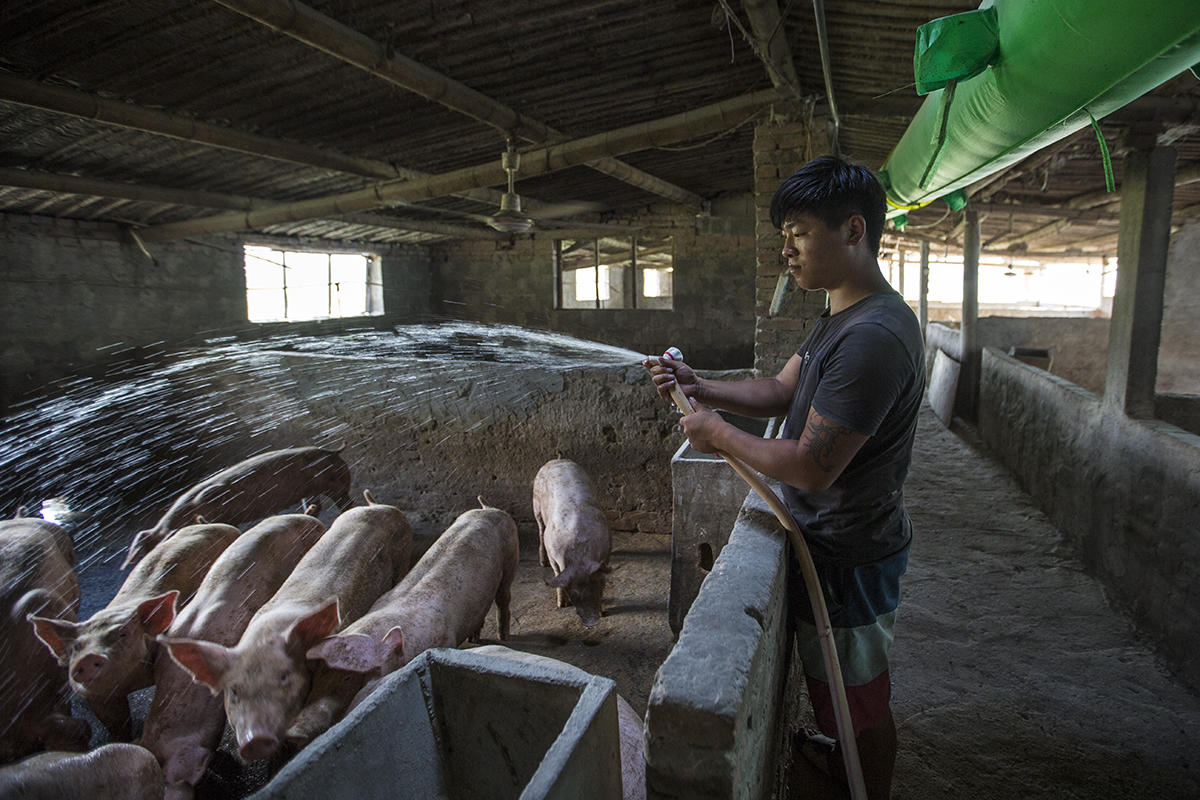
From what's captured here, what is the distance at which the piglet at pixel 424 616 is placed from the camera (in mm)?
2957

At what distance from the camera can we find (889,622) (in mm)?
2297

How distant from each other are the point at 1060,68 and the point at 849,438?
108 centimetres

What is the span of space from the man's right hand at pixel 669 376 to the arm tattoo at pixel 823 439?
0.64 meters

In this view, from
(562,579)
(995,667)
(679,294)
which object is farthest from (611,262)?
(995,667)

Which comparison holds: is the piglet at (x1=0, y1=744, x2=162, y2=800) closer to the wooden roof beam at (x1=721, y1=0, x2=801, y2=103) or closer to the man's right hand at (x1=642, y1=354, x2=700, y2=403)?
the man's right hand at (x1=642, y1=354, x2=700, y2=403)

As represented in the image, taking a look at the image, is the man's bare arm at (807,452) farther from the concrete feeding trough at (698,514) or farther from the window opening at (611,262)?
the window opening at (611,262)

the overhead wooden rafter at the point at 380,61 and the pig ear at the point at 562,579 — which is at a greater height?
the overhead wooden rafter at the point at 380,61

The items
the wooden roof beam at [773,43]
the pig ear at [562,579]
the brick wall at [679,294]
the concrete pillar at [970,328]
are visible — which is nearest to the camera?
the wooden roof beam at [773,43]

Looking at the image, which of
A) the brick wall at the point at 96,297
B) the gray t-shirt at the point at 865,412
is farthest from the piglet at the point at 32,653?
the brick wall at the point at 96,297

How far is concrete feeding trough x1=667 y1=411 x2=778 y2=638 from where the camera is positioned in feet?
13.5

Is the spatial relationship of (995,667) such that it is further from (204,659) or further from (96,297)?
(96,297)

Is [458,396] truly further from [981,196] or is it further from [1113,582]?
[981,196]

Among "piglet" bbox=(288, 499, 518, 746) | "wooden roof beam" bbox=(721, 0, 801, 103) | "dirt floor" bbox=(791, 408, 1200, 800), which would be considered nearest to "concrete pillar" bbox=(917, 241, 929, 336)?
"wooden roof beam" bbox=(721, 0, 801, 103)

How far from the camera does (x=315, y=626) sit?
3094 mm
